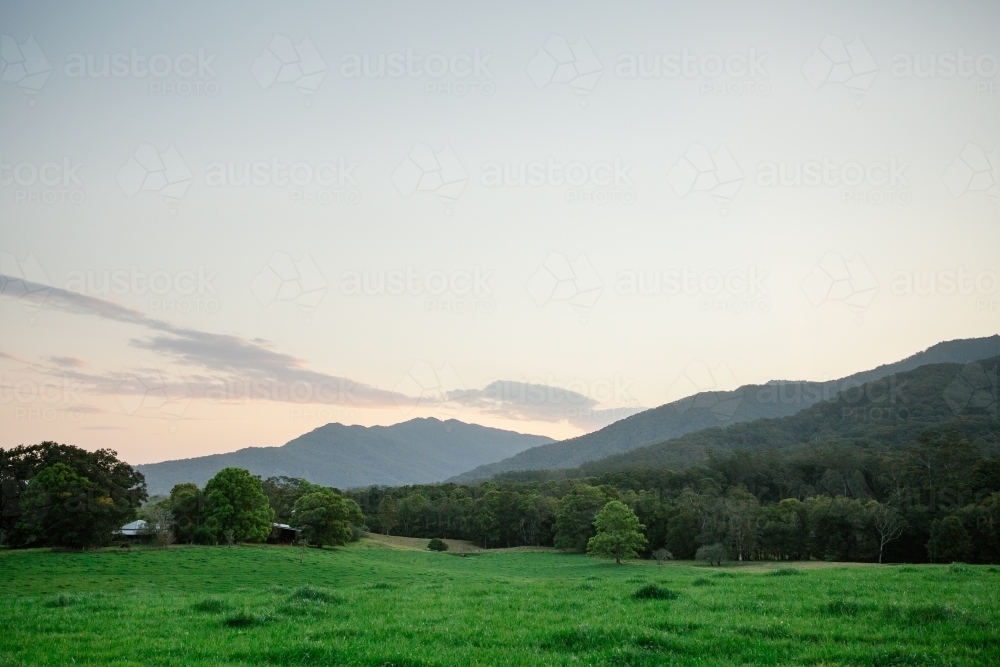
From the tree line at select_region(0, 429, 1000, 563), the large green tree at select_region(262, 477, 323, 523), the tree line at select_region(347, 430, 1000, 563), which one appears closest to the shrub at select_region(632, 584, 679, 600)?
the tree line at select_region(0, 429, 1000, 563)

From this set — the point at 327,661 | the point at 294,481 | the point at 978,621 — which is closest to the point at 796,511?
the point at 978,621

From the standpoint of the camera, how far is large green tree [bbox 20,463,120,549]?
6294 centimetres

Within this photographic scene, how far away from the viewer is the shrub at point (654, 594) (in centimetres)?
1802

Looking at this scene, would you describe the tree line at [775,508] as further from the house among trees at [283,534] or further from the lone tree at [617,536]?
the house among trees at [283,534]

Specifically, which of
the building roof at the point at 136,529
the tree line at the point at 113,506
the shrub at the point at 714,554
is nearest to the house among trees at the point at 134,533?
the building roof at the point at 136,529

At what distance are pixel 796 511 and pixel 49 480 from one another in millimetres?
A: 91657

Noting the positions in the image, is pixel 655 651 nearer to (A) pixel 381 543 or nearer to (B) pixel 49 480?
(B) pixel 49 480

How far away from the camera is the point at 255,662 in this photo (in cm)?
1038

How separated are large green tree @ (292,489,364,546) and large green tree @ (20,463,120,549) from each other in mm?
27631

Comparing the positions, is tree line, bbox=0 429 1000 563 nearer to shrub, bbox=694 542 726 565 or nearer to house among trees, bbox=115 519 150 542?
shrub, bbox=694 542 726 565

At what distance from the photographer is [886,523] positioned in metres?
77.6

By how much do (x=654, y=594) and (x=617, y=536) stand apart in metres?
65.6

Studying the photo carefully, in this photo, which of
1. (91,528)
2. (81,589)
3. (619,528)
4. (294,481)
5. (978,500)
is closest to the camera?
(81,589)

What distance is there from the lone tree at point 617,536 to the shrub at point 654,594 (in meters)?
65.1
